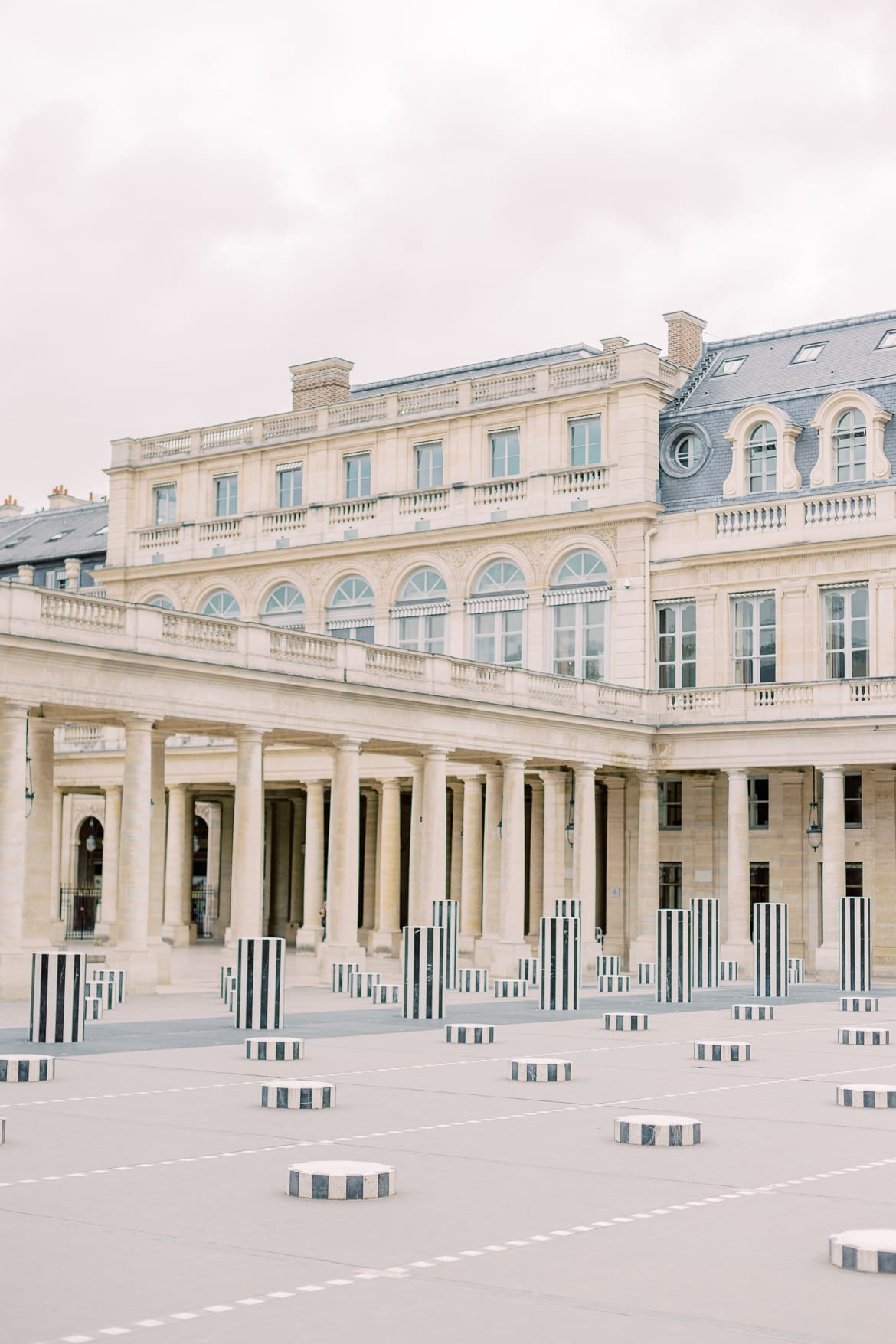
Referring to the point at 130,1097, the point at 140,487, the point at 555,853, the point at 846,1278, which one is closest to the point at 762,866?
the point at 555,853

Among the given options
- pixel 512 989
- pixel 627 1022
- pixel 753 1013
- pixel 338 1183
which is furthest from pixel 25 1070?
pixel 512 989

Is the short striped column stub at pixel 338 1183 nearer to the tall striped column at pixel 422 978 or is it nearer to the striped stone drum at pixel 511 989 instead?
the tall striped column at pixel 422 978

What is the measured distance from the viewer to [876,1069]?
20078mm

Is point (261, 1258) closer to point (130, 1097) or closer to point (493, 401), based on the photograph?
point (130, 1097)

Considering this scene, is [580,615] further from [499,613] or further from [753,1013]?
[753,1013]

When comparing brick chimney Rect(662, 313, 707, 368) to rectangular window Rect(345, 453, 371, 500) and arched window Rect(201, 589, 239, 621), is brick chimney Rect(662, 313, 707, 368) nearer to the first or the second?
rectangular window Rect(345, 453, 371, 500)

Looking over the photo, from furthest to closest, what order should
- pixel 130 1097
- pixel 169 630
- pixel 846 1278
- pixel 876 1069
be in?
pixel 169 630, pixel 876 1069, pixel 130 1097, pixel 846 1278

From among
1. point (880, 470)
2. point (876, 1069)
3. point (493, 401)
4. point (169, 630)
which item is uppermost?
point (493, 401)

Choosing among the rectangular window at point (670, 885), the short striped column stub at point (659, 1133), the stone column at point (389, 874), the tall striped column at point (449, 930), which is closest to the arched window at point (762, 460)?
the rectangular window at point (670, 885)

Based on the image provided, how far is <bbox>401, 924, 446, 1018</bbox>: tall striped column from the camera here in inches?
1066

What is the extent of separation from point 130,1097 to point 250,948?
811 cm

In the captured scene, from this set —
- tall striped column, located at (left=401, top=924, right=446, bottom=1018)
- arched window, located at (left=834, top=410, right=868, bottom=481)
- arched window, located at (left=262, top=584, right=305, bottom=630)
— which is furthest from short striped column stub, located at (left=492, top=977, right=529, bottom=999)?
arched window, located at (left=262, top=584, right=305, bottom=630)

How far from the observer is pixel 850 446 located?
47062 mm

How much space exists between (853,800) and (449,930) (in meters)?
16.5
